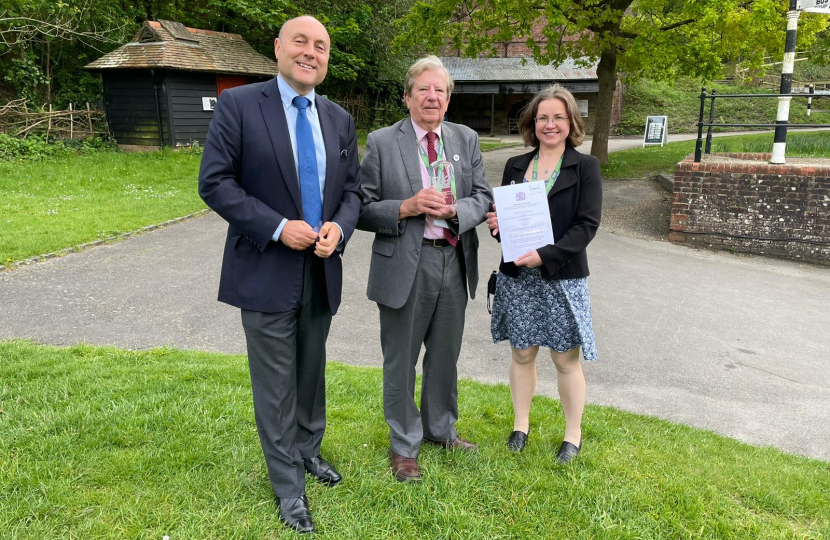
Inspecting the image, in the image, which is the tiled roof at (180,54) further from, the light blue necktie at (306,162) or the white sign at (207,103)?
the light blue necktie at (306,162)

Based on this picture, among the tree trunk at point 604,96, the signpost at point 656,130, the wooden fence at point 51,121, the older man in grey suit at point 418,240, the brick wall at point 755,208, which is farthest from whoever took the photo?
the signpost at point 656,130

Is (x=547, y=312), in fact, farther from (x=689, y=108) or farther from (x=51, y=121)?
(x=689, y=108)

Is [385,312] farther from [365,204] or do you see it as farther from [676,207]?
[676,207]

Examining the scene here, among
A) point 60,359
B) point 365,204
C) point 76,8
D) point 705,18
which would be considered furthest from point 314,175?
point 76,8

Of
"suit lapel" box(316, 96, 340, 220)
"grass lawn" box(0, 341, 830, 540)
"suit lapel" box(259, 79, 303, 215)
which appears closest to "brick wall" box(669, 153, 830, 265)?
"grass lawn" box(0, 341, 830, 540)

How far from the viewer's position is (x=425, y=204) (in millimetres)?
2924

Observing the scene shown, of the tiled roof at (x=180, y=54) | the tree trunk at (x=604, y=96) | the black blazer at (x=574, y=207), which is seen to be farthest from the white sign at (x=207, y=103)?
the black blazer at (x=574, y=207)

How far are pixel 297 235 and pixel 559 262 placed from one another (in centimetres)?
139

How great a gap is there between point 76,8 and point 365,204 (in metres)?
18.9

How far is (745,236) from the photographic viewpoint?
9586 mm

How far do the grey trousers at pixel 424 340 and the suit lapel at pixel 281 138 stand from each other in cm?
78

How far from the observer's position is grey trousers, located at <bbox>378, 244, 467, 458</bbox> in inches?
124

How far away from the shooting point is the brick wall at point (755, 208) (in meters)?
9.05

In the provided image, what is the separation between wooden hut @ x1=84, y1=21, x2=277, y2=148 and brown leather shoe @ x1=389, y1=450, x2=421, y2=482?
17.1 metres
